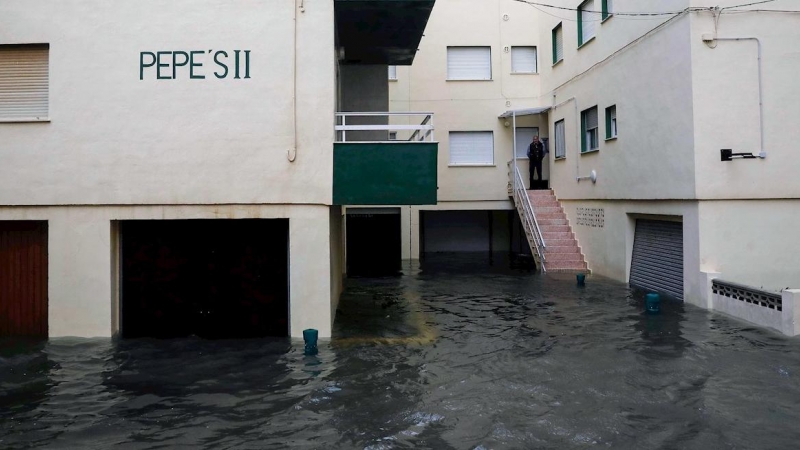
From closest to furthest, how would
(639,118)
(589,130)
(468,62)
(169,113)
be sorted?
1. (169,113)
2. (639,118)
3. (589,130)
4. (468,62)

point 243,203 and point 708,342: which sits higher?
point 243,203

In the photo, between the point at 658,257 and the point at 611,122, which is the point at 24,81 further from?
the point at 611,122

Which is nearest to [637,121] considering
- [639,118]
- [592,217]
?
[639,118]

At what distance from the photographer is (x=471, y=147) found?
2300 cm

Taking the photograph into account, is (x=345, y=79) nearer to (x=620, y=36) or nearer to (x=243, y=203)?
(x=243, y=203)

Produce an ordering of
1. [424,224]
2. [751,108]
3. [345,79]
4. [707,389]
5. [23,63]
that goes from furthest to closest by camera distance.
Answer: [424,224], [345,79], [751,108], [23,63], [707,389]

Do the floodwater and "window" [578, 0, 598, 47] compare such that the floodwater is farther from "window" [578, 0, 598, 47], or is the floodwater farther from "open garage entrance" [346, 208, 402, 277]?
"window" [578, 0, 598, 47]

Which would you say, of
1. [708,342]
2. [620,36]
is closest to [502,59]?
[620,36]

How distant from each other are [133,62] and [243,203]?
2785mm

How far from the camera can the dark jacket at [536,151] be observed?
21.5m

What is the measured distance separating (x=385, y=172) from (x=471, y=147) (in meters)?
13.3

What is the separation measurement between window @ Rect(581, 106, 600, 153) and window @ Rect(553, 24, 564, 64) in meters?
2.79

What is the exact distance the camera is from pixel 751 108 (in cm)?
1234

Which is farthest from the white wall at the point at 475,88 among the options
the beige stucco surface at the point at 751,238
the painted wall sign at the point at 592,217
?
the beige stucco surface at the point at 751,238
